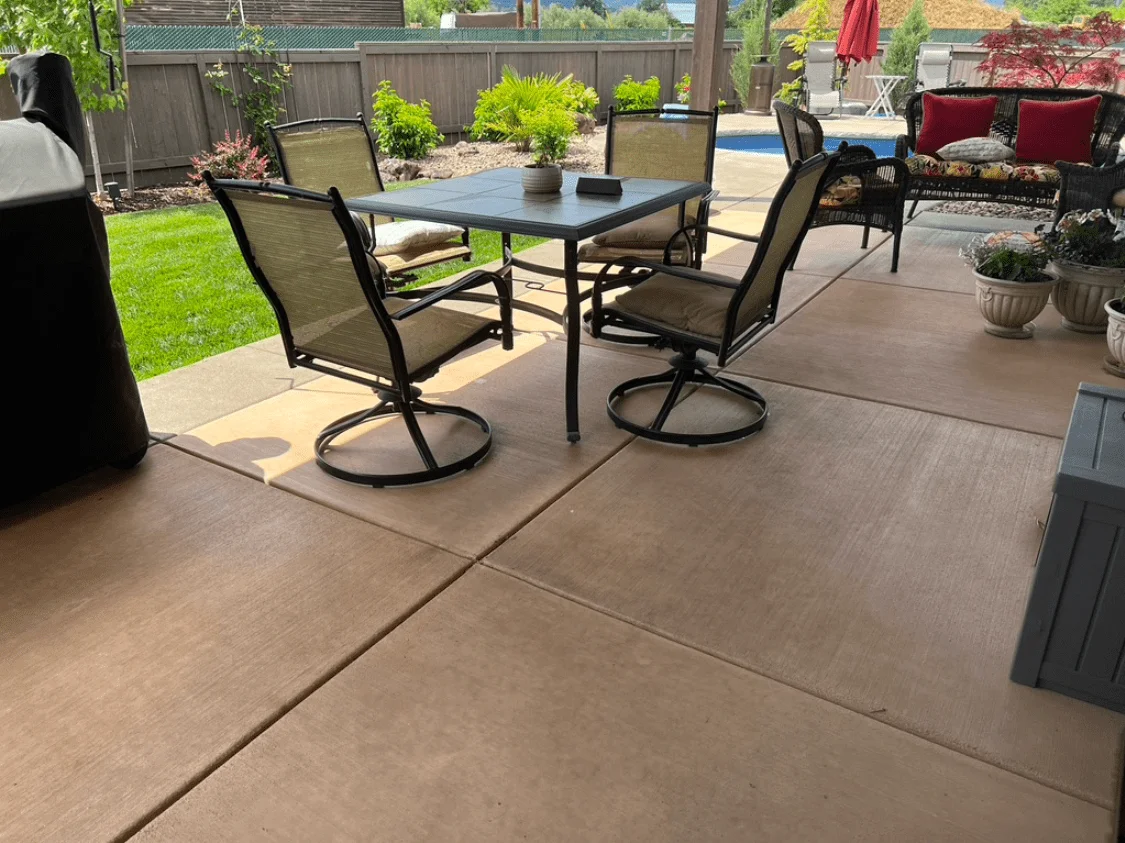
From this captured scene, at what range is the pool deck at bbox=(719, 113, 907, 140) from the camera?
12133 mm

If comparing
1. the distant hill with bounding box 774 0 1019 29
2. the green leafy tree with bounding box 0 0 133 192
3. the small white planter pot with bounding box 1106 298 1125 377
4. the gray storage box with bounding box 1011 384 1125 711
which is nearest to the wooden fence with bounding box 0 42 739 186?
the green leafy tree with bounding box 0 0 133 192

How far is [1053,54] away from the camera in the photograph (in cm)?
879

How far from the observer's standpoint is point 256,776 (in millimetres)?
1652

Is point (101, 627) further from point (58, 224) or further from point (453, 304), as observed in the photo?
point (453, 304)

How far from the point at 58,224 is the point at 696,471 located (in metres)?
2.15

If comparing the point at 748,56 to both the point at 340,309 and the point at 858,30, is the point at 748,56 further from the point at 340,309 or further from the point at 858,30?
the point at 340,309

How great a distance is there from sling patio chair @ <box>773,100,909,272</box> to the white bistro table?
1088cm

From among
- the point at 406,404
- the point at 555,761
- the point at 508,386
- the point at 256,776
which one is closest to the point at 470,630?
the point at 555,761

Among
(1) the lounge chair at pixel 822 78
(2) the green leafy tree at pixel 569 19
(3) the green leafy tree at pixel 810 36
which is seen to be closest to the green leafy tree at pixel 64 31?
(1) the lounge chair at pixel 822 78

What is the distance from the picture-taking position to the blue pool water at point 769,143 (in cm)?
1130

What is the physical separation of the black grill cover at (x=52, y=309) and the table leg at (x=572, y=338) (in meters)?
1.50

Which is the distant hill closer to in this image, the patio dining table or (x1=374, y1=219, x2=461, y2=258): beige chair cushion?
(x1=374, y1=219, x2=461, y2=258): beige chair cushion

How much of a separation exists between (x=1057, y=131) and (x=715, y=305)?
180 inches

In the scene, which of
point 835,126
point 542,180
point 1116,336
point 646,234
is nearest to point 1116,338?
point 1116,336
